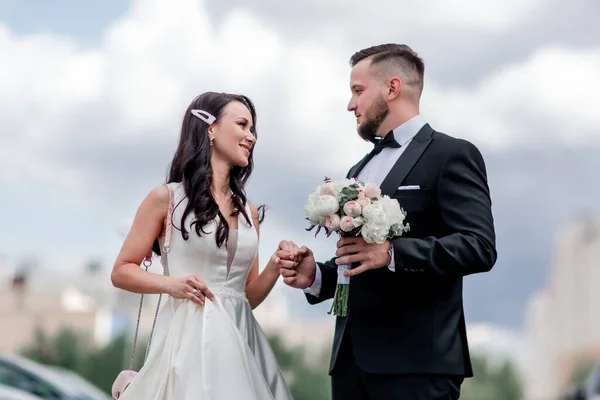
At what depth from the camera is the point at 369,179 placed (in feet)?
13.2

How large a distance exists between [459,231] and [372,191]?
0.37 meters

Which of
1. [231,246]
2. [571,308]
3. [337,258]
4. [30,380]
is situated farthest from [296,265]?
[571,308]

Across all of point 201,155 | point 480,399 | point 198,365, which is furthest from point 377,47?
point 480,399

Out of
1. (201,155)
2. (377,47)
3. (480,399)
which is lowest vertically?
(480,399)

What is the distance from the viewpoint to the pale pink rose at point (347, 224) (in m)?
3.58

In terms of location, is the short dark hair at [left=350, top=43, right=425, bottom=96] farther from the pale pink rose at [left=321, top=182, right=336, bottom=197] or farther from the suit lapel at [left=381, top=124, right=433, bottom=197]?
the pale pink rose at [left=321, top=182, right=336, bottom=197]

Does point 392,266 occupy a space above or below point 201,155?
below

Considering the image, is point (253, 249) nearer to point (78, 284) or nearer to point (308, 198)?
point (308, 198)

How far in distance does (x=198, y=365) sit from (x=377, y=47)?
1.55 m

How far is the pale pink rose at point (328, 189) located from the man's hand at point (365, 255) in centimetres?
19

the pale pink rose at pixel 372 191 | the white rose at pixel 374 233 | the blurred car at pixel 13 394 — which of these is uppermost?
the pale pink rose at pixel 372 191

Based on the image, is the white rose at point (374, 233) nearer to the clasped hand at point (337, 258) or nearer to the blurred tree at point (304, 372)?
the clasped hand at point (337, 258)

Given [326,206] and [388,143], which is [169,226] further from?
[388,143]

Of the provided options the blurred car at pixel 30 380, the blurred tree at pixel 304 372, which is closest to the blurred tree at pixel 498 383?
the blurred tree at pixel 304 372
